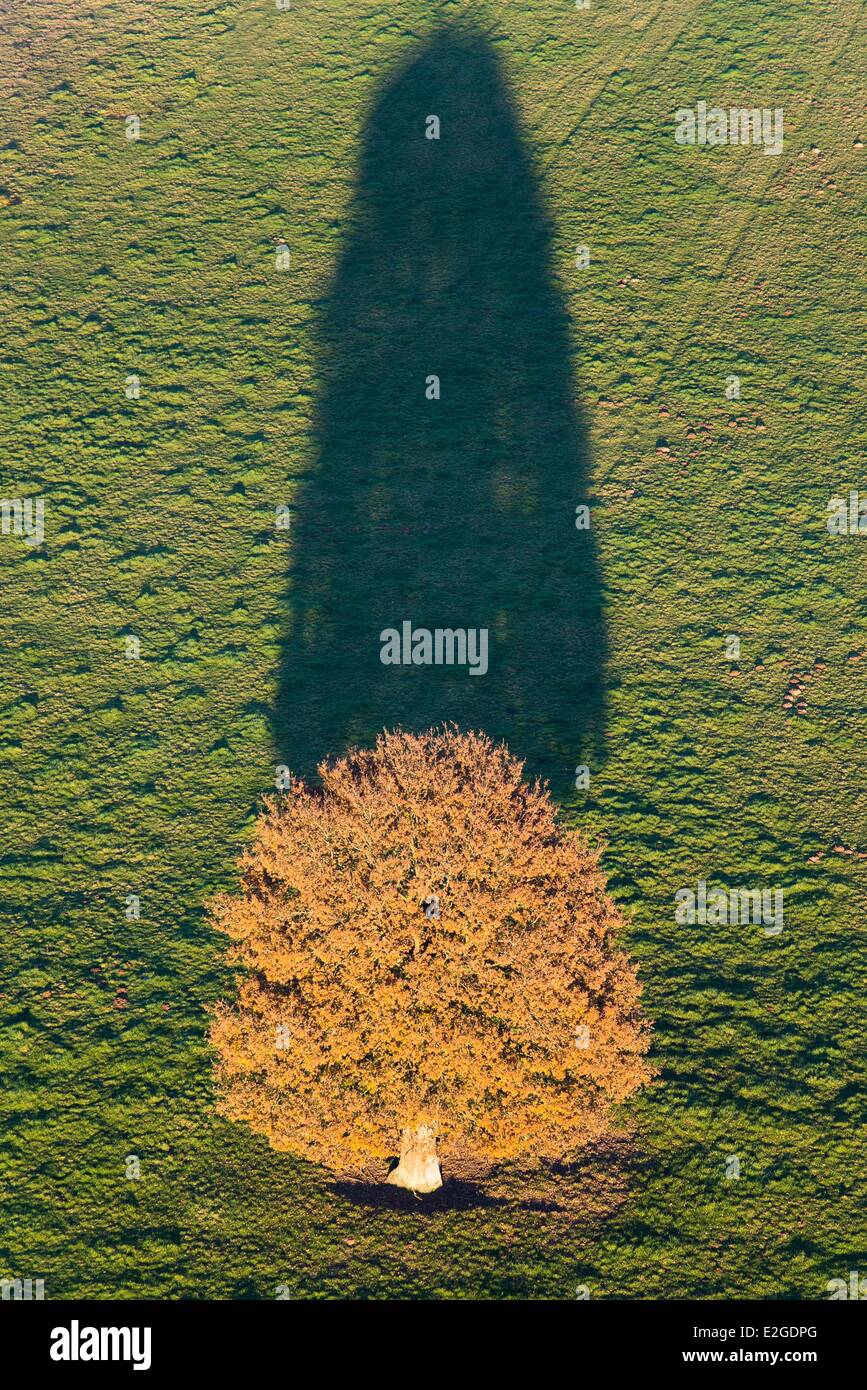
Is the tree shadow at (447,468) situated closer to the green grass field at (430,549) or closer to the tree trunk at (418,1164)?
the green grass field at (430,549)

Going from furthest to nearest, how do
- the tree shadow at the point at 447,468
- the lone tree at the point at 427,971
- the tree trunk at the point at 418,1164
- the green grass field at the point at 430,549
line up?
the tree shadow at the point at 447,468 < the green grass field at the point at 430,549 < the tree trunk at the point at 418,1164 < the lone tree at the point at 427,971

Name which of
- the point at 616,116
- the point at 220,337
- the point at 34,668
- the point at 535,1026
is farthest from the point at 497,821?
the point at 616,116

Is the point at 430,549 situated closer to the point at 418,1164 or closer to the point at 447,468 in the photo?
the point at 447,468

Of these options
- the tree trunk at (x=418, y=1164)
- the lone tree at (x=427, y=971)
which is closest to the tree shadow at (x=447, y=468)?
the lone tree at (x=427, y=971)

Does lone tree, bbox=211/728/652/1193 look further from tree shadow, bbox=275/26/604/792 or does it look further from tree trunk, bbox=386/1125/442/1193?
tree shadow, bbox=275/26/604/792

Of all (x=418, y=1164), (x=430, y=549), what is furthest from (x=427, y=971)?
(x=430, y=549)

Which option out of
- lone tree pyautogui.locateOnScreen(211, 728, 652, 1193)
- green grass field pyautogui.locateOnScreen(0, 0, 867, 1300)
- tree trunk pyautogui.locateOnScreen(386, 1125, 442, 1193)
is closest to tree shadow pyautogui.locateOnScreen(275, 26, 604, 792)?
green grass field pyautogui.locateOnScreen(0, 0, 867, 1300)

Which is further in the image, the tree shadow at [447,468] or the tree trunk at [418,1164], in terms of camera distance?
the tree shadow at [447,468]
